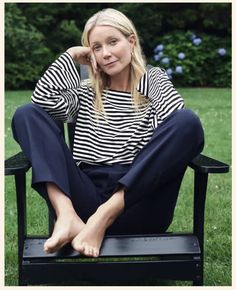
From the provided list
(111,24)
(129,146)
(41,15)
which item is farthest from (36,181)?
(41,15)

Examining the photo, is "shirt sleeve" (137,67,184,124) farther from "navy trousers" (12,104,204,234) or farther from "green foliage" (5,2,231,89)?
"green foliage" (5,2,231,89)

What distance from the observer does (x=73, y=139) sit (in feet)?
10.2

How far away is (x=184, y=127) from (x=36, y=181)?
618mm

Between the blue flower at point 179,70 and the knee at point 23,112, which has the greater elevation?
the knee at point 23,112

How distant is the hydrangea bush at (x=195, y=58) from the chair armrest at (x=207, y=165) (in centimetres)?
1099

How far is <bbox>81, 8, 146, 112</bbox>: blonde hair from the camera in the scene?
285 cm

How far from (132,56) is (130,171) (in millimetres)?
747

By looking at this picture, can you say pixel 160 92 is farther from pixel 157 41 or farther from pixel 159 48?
pixel 157 41

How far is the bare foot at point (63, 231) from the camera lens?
237 cm

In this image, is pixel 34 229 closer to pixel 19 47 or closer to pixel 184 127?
pixel 184 127

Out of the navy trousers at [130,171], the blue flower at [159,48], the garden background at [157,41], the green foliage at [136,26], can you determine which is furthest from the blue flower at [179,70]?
the navy trousers at [130,171]

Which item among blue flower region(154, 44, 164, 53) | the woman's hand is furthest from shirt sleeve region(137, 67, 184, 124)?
blue flower region(154, 44, 164, 53)

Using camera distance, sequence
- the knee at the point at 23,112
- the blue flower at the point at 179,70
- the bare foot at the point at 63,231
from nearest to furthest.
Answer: the bare foot at the point at 63,231
the knee at the point at 23,112
the blue flower at the point at 179,70

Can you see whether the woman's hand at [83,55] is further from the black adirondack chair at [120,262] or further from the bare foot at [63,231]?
the bare foot at [63,231]
